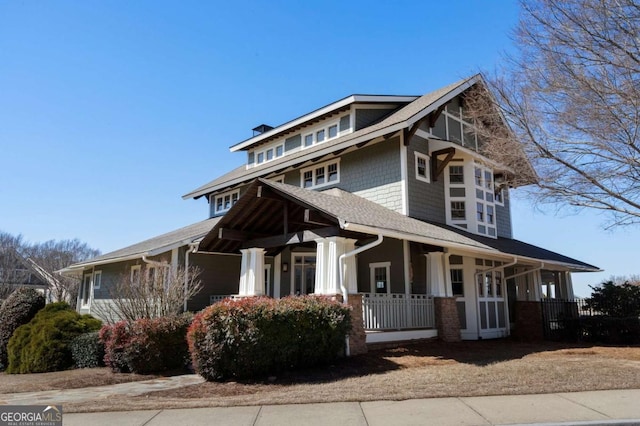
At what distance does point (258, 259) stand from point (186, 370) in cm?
356

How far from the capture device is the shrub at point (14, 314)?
15.1 meters

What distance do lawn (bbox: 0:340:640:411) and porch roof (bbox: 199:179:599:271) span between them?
9.74 feet

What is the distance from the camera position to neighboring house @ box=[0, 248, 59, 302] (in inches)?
1742

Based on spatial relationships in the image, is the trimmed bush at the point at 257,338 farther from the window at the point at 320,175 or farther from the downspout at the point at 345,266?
the window at the point at 320,175

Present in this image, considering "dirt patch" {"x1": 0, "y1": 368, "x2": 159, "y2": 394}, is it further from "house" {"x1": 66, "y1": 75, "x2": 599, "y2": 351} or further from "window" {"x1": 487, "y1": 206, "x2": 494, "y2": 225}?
A: "window" {"x1": 487, "y1": 206, "x2": 494, "y2": 225}

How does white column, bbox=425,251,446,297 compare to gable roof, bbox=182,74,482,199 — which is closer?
white column, bbox=425,251,446,297

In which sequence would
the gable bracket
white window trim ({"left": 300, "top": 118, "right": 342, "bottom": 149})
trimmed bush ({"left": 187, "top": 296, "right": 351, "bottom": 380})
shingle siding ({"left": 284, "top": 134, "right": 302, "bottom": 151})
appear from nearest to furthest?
trimmed bush ({"left": 187, "top": 296, "right": 351, "bottom": 380}), the gable bracket, white window trim ({"left": 300, "top": 118, "right": 342, "bottom": 149}), shingle siding ({"left": 284, "top": 134, "right": 302, "bottom": 151})

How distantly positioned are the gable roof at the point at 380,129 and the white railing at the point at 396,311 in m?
5.45

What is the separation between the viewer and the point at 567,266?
1903 cm

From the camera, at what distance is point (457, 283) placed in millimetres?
15914

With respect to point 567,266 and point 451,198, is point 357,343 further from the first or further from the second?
point 567,266

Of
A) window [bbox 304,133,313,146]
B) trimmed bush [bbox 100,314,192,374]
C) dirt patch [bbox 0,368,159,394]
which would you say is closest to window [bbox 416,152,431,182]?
window [bbox 304,133,313,146]

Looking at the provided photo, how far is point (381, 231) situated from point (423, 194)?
5.62m

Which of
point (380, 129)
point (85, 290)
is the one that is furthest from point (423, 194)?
point (85, 290)
